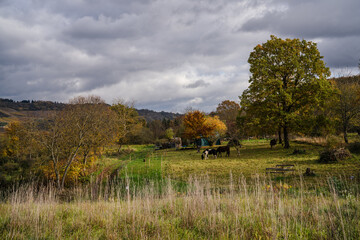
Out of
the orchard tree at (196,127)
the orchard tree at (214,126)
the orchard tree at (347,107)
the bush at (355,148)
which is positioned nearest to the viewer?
the bush at (355,148)

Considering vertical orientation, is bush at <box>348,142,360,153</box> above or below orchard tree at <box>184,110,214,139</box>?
below

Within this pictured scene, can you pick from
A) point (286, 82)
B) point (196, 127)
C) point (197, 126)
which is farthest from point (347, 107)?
point (196, 127)

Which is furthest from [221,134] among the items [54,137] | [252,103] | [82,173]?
[54,137]

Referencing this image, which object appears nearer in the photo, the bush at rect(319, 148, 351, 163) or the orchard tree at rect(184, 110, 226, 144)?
the bush at rect(319, 148, 351, 163)

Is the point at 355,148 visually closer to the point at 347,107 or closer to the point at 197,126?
the point at 347,107

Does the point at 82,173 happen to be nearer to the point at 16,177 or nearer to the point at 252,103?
the point at 16,177

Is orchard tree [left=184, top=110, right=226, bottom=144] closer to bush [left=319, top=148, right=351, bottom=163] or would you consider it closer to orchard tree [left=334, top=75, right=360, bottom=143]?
orchard tree [left=334, top=75, right=360, bottom=143]

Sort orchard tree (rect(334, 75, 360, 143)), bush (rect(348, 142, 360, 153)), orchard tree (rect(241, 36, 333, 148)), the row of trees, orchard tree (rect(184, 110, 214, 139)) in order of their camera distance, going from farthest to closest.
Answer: orchard tree (rect(184, 110, 214, 139)), orchard tree (rect(334, 75, 360, 143)), orchard tree (rect(241, 36, 333, 148)), bush (rect(348, 142, 360, 153)), the row of trees

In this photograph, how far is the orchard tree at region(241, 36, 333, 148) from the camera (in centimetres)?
2320

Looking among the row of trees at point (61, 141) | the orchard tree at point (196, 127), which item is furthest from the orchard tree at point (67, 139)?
the orchard tree at point (196, 127)

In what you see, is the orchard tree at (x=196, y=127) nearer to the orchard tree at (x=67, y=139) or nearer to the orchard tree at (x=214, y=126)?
the orchard tree at (x=214, y=126)

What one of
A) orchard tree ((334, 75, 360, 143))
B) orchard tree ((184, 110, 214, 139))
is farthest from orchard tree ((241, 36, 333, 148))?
orchard tree ((184, 110, 214, 139))

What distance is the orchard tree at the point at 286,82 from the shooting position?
23.2m

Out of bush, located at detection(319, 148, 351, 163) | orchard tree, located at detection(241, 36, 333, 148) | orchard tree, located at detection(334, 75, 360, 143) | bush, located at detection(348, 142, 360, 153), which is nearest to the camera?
bush, located at detection(319, 148, 351, 163)
